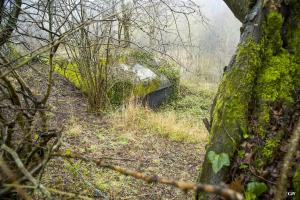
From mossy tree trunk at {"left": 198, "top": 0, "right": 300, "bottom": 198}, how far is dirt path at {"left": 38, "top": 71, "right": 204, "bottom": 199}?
1.13 meters

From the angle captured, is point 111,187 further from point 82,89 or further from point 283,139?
point 82,89

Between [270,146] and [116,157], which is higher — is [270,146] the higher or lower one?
the higher one

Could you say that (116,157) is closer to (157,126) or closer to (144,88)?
(157,126)

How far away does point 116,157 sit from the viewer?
16.3 feet

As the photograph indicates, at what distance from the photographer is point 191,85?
37.9 ft

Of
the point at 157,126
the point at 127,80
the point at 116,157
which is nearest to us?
the point at 116,157

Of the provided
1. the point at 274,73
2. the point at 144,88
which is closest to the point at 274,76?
the point at 274,73

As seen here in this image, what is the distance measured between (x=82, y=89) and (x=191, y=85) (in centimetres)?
455

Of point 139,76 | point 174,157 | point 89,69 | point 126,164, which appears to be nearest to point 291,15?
point 126,164

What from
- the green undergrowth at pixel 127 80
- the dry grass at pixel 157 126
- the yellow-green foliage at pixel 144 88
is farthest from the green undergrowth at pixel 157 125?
the yellow-green foliage at pixel 144 88

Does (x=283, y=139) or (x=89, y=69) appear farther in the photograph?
(x=89, y=69)

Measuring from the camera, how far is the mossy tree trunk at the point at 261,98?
269cm

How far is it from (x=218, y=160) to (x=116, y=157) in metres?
2.51

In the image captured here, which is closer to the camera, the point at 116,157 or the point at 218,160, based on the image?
the point at 218,160
